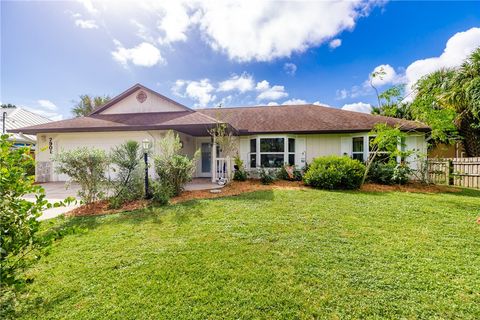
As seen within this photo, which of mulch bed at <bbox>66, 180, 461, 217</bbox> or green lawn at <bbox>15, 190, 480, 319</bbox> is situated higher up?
mulch bed at <bbox>66, 180, 461, 217</bbox>

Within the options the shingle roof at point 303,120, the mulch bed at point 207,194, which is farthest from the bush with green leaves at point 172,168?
the shingle roof at point 303,120

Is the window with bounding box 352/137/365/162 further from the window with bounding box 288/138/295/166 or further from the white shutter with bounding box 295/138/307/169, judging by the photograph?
the window with bounding box 288/138/295/166

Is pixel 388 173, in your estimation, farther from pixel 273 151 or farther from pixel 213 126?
pixel 213 126

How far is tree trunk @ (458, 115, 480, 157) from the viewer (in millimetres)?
13335

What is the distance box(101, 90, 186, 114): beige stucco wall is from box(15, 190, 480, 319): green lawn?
8849 mm

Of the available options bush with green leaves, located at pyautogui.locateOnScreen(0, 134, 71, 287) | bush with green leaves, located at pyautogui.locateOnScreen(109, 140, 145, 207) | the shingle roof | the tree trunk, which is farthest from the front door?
the tree trunk

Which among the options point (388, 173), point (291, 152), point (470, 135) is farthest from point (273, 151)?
point (470, 135)

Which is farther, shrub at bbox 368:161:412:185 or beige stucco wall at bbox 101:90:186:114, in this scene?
beige stucco wall at bbox 101:90:186:114

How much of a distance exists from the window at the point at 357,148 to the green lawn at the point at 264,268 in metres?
6.17

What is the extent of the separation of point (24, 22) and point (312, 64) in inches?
541

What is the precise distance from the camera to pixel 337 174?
27.1 ft

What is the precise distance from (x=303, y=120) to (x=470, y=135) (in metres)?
11.8

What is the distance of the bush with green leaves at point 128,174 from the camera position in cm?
677

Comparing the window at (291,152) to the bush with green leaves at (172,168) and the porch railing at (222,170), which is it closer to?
the porch railing at (222,170)
